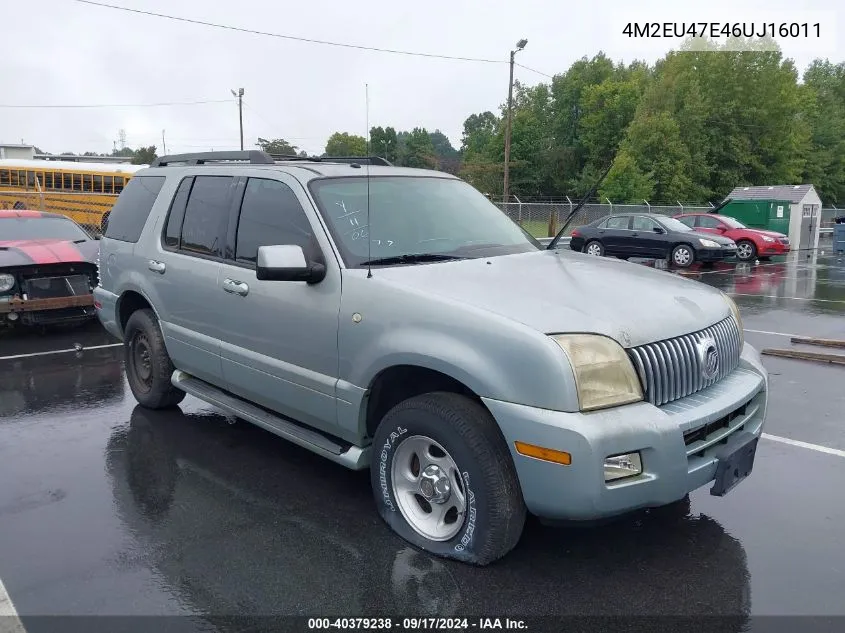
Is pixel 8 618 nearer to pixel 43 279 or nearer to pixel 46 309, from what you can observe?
pixel 46 309

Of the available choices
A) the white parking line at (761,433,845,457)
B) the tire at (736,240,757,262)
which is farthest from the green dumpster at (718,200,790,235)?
the white parking line at (761,433,845,457)

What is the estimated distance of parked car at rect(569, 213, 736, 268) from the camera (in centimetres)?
1955

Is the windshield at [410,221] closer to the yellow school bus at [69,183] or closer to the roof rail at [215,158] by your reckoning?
the roof rail at [215,158]

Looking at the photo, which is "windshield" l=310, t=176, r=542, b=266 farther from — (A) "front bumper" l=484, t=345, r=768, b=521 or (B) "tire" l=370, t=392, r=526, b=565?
(A) "front bumper" l=484, t=345, r=768, b=521

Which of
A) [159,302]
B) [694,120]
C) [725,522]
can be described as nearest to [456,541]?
[725,522]

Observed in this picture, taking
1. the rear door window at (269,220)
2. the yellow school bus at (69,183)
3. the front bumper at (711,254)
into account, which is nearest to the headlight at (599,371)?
the rear door window at (269,220)

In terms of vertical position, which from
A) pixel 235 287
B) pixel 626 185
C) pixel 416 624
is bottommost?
pixel 416 624

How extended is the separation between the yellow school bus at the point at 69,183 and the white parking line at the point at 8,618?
2366 cm

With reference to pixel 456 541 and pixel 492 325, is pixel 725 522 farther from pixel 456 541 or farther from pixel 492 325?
pixel 492 325

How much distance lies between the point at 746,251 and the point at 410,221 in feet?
66.4

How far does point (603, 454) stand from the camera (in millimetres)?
2926

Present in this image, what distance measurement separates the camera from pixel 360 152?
5.67m

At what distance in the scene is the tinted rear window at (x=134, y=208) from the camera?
5.67m

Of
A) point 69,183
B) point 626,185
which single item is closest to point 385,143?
point 69,183
